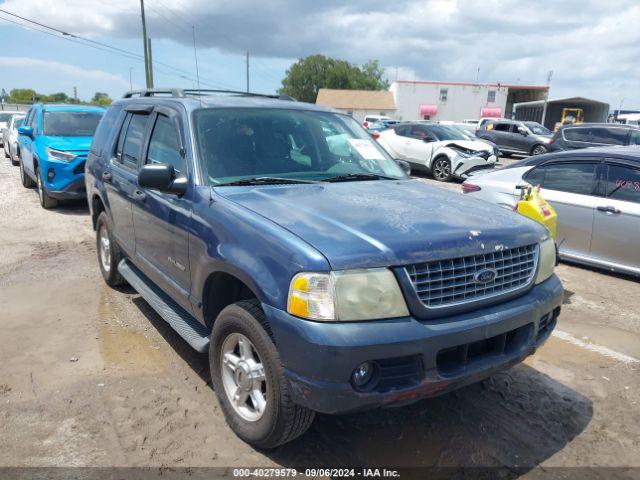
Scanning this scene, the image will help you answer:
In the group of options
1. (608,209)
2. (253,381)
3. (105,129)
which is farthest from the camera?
(608,209)

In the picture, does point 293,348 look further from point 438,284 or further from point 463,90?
point 463,90

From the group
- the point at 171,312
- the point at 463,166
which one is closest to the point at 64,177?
the point at 171,312

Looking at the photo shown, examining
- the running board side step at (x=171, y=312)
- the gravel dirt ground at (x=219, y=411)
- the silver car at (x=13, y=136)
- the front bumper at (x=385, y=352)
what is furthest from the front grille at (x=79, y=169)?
the silver car at (x=13, y=136)

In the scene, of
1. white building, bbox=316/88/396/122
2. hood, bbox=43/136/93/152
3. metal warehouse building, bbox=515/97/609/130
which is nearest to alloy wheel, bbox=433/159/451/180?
hood, bbox=43/136/93/152

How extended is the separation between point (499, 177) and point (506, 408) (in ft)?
14.6

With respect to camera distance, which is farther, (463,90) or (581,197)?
(463,90)

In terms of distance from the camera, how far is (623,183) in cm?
593

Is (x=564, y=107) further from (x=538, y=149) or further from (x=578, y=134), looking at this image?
(x=578, y=134)

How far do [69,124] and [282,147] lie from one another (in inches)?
311

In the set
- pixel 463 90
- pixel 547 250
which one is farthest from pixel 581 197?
pixel 463 90

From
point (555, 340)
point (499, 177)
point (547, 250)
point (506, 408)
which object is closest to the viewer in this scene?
point (547, 250)

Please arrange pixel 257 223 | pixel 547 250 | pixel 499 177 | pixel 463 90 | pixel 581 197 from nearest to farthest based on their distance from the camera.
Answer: pixel 257 223, pixel 547 250, pixel 581 197, pixel 499 177, pixel 463 90

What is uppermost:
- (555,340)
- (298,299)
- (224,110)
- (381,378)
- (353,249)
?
(224,110)

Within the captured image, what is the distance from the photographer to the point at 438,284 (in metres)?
2.46
